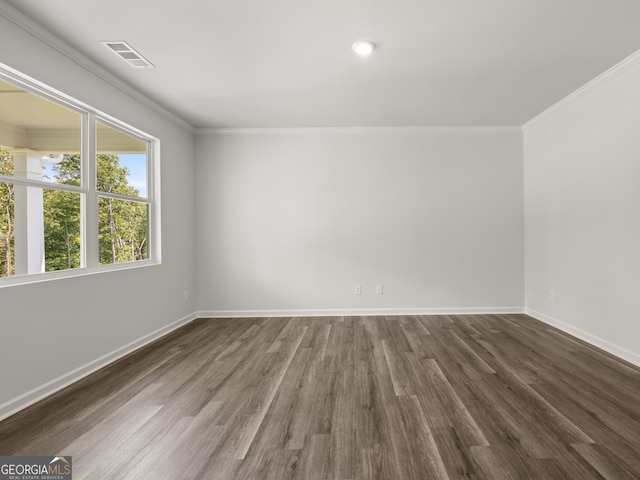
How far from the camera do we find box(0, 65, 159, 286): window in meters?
2.33

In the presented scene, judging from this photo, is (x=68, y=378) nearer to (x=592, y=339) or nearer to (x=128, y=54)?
(x=128, y=54)

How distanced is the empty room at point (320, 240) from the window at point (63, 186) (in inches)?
0.8

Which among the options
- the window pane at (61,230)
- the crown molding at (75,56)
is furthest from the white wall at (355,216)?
the window pane at (61,230)

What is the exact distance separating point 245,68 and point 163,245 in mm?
2314

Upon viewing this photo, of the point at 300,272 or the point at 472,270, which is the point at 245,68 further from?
the point at 472,270

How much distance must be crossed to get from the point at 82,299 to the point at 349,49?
3.07 metres

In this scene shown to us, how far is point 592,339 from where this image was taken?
349 centimetres

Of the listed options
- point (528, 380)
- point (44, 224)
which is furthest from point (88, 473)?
point (528, 380)

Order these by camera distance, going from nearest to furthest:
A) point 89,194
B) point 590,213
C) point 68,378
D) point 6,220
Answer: point 6,220 → point 68,378 → point 89,194 → point 590,213

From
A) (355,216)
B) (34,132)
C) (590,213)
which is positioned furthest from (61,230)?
(590,213)

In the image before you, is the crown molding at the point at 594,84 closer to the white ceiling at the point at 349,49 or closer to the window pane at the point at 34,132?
the white ceiling at the point at 349,49

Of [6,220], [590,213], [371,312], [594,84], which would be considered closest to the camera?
[6,220]

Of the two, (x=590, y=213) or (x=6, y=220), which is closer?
(x=6, y=220)

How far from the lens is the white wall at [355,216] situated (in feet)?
15.9
